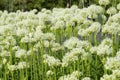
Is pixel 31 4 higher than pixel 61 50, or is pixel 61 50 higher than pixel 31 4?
pixel 61 50

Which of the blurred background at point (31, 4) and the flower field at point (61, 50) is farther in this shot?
the blurred background at point (31, 4)

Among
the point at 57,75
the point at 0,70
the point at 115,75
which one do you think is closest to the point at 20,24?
the point at 0,70

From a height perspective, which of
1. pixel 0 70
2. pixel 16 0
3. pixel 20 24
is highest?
Result: pixel 20 24

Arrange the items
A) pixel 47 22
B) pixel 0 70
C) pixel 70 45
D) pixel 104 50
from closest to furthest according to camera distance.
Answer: pixel 104 50 → pixel 70 45 → pixel 0 70 → pixel 47 22

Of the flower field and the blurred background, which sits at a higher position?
the flower field

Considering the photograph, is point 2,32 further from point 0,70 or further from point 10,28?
point 0,70

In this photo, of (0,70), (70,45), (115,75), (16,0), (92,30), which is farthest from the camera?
(16,0)

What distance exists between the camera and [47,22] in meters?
9.24

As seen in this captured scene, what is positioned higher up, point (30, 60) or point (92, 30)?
point (92, 30)

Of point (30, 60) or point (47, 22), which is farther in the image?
point (47, 22)

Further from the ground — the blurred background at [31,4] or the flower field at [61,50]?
the flower field at [61,50]

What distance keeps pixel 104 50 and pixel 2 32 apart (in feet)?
11.0

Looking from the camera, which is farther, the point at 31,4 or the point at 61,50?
the point at 31,4

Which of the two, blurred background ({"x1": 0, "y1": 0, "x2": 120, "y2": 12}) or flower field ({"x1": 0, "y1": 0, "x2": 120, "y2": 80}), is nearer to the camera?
flower field ({"x1": 0, "y1": 0, "x2": 120, "y2": 80})
